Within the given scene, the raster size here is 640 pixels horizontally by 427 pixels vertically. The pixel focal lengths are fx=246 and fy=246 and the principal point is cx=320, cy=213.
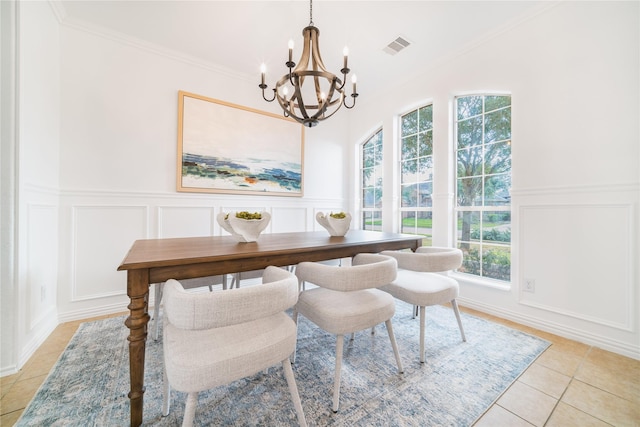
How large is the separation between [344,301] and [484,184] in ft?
7.11

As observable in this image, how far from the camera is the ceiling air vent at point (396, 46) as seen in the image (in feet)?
8.40

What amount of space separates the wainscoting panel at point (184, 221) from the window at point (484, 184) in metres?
2.94

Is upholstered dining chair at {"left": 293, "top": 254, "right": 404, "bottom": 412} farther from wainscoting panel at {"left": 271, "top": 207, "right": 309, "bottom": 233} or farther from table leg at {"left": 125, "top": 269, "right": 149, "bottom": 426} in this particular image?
wainscoting panel at {"left": 271, "top": 207, "right": 309, "bottom": 233}

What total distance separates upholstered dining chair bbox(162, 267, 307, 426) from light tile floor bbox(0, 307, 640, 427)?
40.8 inches

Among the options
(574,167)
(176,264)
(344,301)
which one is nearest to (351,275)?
(344,301)

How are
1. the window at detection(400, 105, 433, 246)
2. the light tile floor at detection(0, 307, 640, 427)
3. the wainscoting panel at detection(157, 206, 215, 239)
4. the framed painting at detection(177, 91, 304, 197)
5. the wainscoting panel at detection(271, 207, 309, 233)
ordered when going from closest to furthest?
the light tile floor at detection(0, 307, 640, 427) < the wainscoting panel at detection(157, 206, 215, 239) < the framed painting at detection(177, 91, 304, 197) < the window at detection(400, 105, 433, 246) < the wainscoting panel at detection(271, 207, 309, 233)

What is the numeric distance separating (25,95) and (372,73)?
10.7 ft

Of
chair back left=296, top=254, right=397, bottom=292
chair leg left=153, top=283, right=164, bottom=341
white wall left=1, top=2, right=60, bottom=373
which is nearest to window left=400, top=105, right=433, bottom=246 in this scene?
chair back left=296, top=254, right=397, bottom=292

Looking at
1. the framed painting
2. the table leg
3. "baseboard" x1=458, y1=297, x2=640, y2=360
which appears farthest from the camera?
the framed painting

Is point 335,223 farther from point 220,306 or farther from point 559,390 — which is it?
point 559,390

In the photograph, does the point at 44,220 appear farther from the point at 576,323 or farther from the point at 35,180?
the point at 576,323

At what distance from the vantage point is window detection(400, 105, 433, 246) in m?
3.15

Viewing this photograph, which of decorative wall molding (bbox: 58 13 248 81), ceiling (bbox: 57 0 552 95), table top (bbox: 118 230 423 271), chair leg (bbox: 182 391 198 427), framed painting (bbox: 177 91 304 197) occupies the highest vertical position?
ceiling (bbox: 57 0 552 95)

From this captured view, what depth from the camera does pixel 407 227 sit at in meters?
3.44
